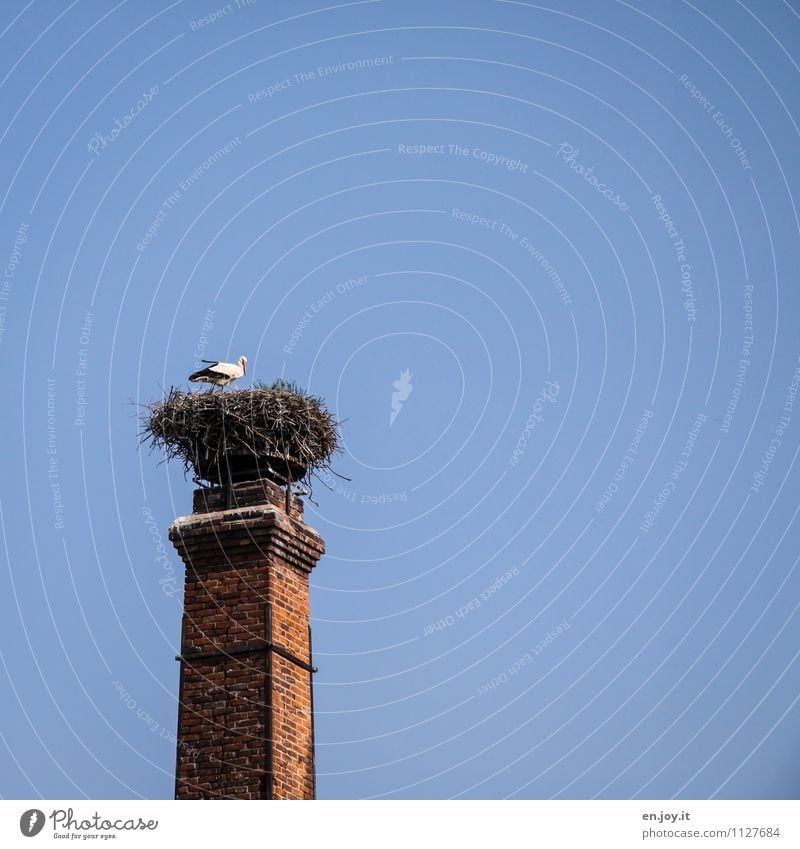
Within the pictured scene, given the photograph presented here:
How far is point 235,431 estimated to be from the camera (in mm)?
26484

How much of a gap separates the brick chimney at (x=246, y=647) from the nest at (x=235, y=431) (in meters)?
0.40

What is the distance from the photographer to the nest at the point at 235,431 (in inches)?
1043

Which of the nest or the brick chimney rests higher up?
the nest

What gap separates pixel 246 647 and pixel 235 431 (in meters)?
3.41

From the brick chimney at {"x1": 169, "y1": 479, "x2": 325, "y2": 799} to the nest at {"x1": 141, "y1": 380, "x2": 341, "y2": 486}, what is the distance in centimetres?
40

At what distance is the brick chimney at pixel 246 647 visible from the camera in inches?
942

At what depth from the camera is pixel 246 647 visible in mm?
24703

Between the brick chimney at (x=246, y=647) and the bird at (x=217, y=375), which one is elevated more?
the bird at (x=217, y=375)

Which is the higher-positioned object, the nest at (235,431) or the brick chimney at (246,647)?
the nest at (235,431)

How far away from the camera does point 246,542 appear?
2558cm

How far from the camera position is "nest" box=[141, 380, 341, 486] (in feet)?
86.9
